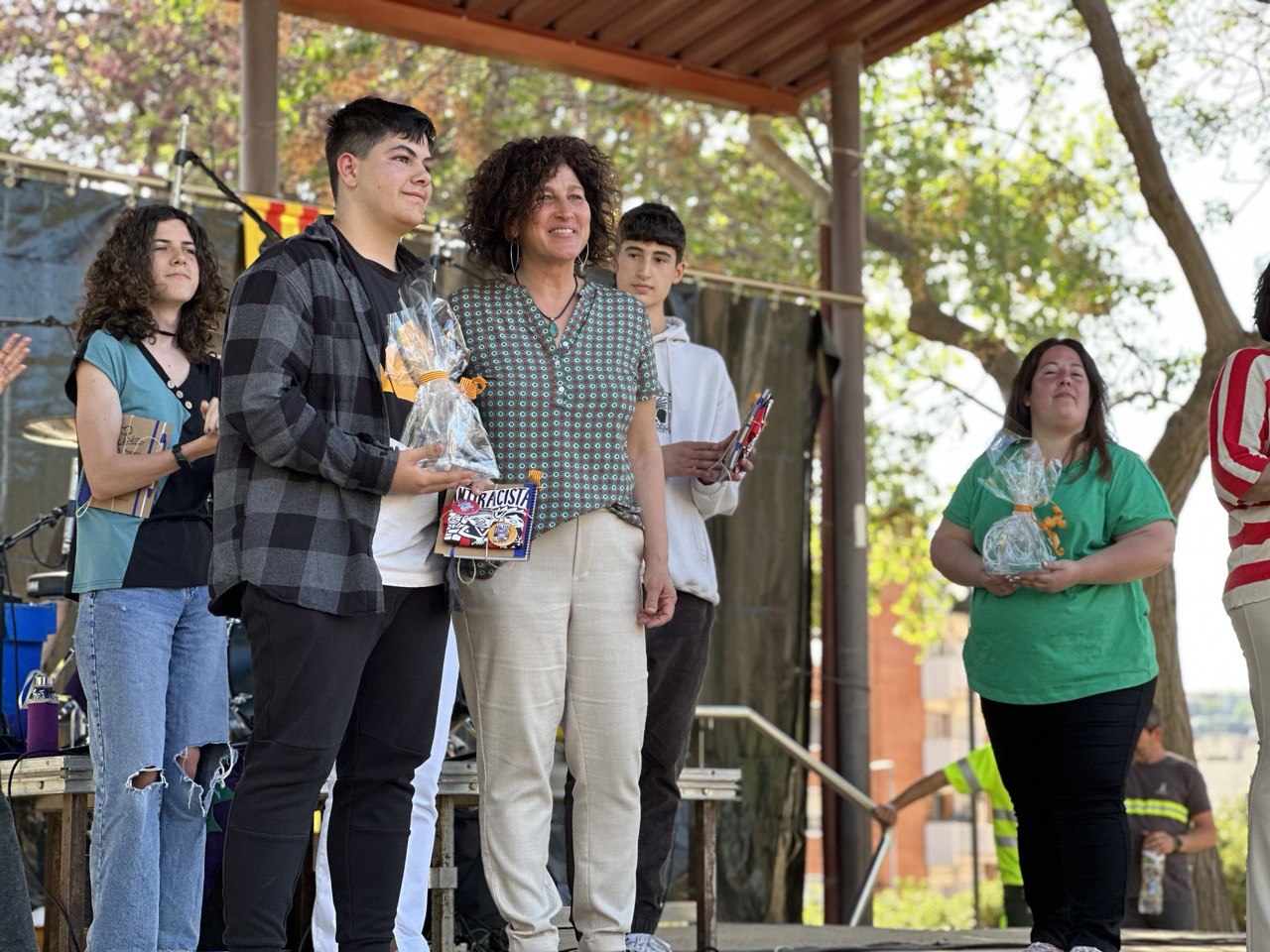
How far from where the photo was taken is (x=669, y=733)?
3516 mm

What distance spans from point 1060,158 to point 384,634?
11.0 m

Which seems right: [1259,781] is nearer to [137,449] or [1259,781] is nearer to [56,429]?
[137,449]

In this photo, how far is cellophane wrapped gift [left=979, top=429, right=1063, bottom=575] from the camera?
3.48m

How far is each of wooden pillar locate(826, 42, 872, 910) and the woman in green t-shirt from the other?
9.14 feet

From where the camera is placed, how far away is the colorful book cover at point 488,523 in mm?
2582

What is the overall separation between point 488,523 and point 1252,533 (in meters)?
1.60

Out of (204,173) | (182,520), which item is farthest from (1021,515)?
(204,173)

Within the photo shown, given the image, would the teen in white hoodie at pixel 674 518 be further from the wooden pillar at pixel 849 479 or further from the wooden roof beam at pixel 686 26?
the wooden pillar at pixel 849 479

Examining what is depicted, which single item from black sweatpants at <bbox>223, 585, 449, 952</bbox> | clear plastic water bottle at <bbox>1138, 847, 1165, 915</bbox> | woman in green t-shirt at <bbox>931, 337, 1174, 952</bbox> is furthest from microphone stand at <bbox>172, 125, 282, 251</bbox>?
clear plastic water bottle at <bbox>1138, 847, 1165, 915</bbox>

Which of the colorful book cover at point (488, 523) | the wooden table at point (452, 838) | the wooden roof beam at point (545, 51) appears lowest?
the wooden table at point (452, 838)

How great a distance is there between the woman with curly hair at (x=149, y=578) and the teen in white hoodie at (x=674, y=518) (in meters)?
0.98

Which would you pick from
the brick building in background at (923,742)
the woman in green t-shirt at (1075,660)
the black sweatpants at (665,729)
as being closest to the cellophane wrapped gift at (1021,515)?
the woman in green t-shirt at (1075,660)

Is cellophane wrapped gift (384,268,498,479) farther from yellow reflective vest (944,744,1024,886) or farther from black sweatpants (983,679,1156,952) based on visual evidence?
yellow reflective vest (944,744,1024,886)

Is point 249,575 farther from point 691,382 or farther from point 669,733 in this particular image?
point 691,382
